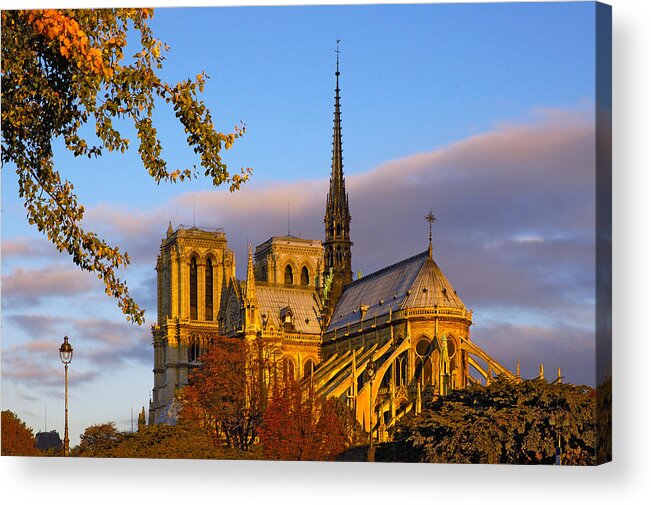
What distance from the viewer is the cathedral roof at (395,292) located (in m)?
51.4

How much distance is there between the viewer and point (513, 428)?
3231cm

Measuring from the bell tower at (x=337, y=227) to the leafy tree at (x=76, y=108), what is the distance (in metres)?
6.01

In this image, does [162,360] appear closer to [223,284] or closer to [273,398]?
[223,284]

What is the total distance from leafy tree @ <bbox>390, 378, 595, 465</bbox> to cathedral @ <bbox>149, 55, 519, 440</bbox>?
386 cm

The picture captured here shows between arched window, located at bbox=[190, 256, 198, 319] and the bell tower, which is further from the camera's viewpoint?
arched window, located at bbox=[190, 256, 198, 319]

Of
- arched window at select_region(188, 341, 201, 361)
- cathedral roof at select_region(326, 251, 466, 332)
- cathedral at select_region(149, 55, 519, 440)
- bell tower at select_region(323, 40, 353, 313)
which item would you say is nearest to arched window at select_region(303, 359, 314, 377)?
cathedral at select_region(149, 55, 519, 440)

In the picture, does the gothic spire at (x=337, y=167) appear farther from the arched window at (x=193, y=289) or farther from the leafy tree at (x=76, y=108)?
the arched window at (x=193, y=289)

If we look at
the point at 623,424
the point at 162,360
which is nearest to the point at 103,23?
the point at 623,424

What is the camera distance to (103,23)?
29250 mm

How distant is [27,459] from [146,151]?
769 centimetres

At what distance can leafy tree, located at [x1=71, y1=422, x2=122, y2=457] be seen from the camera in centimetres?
3384

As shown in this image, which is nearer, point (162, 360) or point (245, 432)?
point (245, 432)

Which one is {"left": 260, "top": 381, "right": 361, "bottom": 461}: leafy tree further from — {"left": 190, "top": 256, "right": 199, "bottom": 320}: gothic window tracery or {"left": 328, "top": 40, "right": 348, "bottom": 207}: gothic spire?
{"left": 190, "top": 256, "right": 199, "bottom": 320}: gothic window tracery

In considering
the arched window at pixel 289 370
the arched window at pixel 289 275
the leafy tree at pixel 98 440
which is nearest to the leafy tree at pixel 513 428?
the leafy tree at pixel 98 440
